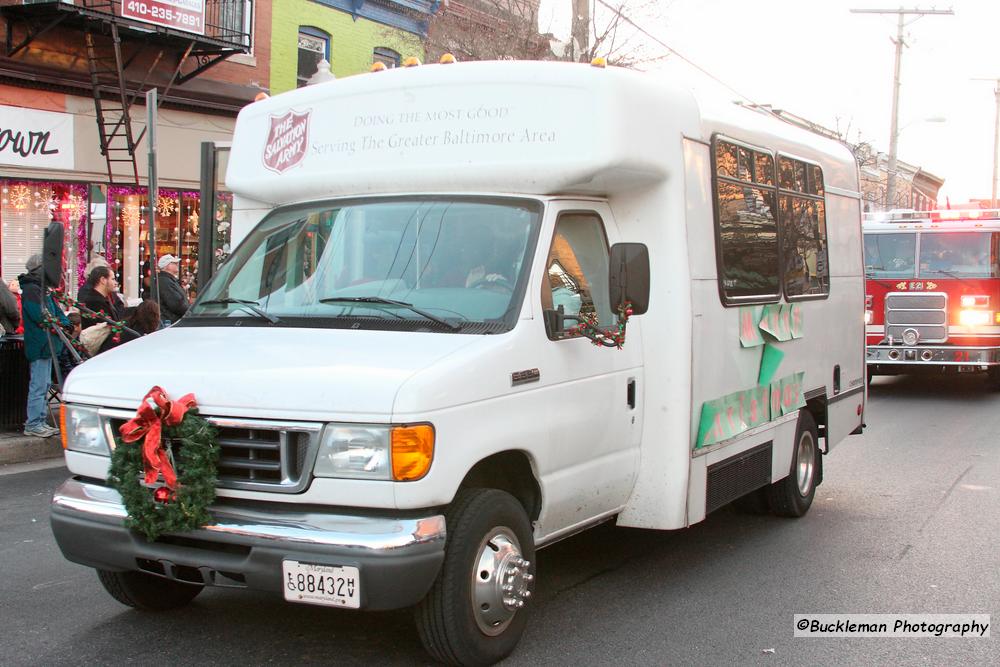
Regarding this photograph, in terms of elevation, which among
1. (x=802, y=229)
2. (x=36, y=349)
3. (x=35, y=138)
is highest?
(x=35, y=138)

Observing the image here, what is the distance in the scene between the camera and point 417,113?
5.45 meters

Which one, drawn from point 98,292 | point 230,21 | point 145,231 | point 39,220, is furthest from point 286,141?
point 230,21

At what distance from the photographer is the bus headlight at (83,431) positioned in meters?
4.55

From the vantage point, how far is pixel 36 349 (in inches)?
390

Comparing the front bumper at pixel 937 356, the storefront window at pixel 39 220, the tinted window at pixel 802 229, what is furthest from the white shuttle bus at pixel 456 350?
the storefront window at pixel 39 220

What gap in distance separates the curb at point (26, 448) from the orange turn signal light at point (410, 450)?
6803 millimetres

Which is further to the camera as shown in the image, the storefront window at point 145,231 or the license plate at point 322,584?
the storefront window at point 145,231

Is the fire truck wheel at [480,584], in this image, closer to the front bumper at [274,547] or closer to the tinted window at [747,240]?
the front bumper at [274,547]

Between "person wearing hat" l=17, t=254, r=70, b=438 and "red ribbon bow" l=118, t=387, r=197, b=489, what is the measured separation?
6.27 m

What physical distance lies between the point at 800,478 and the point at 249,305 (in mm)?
4471

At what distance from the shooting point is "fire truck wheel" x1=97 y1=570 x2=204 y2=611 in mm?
5027

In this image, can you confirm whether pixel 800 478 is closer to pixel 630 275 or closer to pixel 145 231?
pixel 630 275

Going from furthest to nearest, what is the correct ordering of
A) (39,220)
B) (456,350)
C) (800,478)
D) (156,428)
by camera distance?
(39,220), (800,478), (456,350), (156,428)

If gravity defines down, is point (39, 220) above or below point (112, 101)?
below
